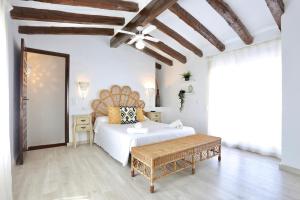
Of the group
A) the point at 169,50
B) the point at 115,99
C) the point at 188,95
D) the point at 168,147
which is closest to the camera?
the point at 168,147

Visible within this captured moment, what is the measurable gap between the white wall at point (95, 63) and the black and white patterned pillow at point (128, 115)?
108 centimetres

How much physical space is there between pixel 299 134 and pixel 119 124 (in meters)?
3.53

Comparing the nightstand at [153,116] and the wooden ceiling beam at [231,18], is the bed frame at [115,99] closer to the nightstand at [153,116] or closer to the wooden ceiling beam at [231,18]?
the nightstand at [153,116]

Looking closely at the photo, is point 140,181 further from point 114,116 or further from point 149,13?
point 149,13

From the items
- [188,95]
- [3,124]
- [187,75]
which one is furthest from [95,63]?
[3,124]

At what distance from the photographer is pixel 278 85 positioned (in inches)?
143

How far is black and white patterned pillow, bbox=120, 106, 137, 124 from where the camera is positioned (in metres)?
4.61

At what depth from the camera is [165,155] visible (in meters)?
2.53

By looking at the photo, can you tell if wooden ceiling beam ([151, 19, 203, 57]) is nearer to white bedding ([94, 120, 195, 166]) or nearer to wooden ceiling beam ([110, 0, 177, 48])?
wooden ceiling beam ([110, 0, 177, 48])

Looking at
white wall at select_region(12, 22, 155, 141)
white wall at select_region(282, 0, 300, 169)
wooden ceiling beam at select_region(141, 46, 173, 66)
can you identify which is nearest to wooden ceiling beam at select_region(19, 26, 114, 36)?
white wall at select_region(12, 22, 155, 141)

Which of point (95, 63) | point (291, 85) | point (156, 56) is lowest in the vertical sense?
point (291, 85)

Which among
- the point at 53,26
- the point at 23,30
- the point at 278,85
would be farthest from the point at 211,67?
the point at 23,30

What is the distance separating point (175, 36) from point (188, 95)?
6.52 ft

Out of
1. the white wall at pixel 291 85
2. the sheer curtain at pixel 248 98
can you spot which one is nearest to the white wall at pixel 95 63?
the sheer curtain at pixel 248 98
